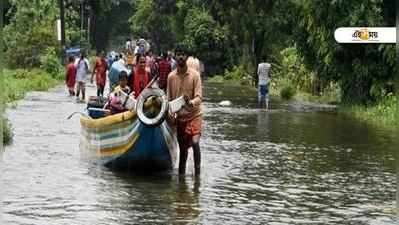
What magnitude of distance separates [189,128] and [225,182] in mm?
979

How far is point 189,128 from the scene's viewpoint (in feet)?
43.8

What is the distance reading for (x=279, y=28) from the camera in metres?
47.8

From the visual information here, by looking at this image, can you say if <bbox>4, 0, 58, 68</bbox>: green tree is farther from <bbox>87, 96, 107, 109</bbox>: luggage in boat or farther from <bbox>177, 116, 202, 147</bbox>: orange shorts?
<bbox>177, 116, 202, 147</bbox>: orange shorts

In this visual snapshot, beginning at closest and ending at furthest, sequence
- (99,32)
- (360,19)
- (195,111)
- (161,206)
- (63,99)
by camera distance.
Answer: (161,206)
(195,111)
(360,19)
(63,99)
(99,32)

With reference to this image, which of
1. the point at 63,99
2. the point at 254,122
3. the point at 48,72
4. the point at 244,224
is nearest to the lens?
the point at 244,224

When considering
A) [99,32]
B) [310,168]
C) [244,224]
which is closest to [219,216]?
[244,224]

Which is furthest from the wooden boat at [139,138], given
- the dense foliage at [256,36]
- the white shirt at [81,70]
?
the white shirt at [81,70]

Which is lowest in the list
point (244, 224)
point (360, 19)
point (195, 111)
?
point (244, 224)

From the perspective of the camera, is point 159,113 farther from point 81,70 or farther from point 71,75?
point 71,75

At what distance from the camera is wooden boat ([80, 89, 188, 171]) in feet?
42.6

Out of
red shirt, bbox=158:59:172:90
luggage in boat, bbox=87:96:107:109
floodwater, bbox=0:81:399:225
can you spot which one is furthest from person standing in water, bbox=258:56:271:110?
luggage in boat, bbox=87:96:107:109

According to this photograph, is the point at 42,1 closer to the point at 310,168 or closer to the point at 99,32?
the point at 310,168

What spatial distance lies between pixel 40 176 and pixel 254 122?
11.1 m

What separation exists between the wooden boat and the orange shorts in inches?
6.3
